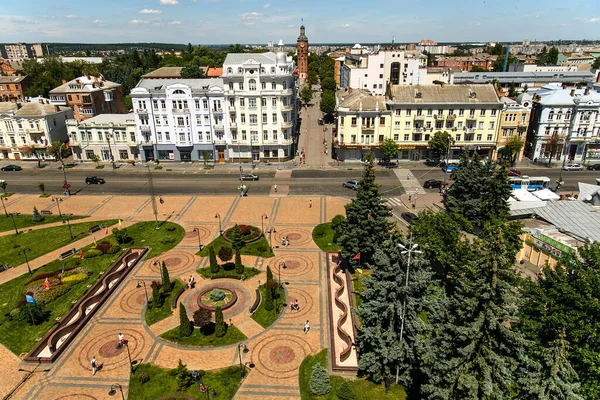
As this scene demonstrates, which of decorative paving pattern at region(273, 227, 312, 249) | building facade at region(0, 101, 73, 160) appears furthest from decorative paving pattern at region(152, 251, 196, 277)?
building facade at region(0, 101, 73, 160)

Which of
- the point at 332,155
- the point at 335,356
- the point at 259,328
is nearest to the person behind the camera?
the point at 335,356

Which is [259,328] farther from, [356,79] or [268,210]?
[356,79]

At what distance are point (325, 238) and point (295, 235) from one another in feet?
13.8

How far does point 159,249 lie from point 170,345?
732 inches

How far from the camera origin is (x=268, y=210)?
6222cm

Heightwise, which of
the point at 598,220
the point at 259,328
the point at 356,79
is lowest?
the point at 259,328

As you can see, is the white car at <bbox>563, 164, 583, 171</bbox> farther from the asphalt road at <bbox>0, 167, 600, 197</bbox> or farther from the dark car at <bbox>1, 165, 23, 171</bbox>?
the dark car at <bbox>1, 165, 23, 171</bbox>

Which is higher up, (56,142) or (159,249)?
(56,142)

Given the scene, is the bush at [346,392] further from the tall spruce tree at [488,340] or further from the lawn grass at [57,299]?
the lawn grass at [57,299]

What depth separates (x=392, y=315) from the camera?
28.5 meters

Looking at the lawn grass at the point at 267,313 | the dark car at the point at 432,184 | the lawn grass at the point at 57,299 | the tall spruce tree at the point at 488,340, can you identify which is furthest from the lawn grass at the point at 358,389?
the dark car at the point at 432,184

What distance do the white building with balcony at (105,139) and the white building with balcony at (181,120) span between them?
3.02 m

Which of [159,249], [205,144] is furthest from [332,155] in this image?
[159,249]

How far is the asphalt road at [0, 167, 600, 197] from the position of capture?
70.6m
